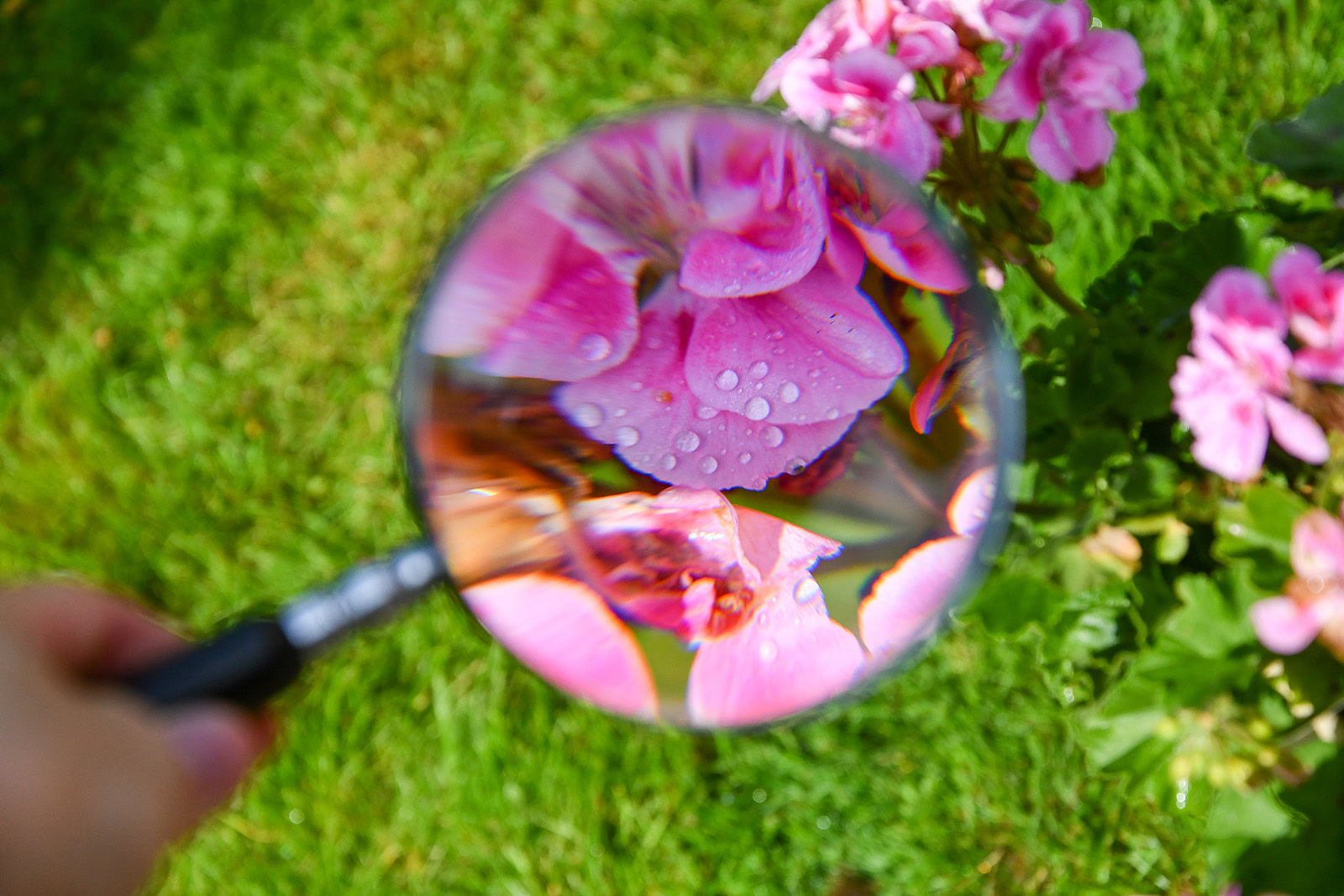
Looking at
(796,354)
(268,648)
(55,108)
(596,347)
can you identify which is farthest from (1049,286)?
(55,108)

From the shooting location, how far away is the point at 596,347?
76cm

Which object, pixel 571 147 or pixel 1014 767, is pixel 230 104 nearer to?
pixel 571 147

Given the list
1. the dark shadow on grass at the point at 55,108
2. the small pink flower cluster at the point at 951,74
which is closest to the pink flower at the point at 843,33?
the small pink flower cluster at the point at 951,74

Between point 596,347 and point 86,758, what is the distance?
1.41 feet

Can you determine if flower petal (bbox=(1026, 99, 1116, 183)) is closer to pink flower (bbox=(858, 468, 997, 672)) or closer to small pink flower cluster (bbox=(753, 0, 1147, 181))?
small pink flower cluster (bbox=(753, 0, 1147, 181))

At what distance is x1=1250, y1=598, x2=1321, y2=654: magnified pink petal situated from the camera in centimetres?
74

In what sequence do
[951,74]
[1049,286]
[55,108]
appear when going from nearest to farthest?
[951,74]
[1049,286]
[55,108]

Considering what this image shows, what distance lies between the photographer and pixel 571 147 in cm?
78

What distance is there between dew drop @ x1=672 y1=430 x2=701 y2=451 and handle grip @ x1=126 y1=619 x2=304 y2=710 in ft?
1.01

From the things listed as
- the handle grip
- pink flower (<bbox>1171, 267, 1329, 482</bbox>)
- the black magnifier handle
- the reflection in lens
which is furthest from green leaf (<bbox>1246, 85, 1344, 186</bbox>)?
the handle grip

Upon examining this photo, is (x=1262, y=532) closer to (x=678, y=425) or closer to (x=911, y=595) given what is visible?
(x=911, y=595)

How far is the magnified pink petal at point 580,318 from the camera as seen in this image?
2.47 ft

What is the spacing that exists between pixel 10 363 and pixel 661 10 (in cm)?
155

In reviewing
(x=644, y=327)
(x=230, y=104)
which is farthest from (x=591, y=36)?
(x=644, y=327)
